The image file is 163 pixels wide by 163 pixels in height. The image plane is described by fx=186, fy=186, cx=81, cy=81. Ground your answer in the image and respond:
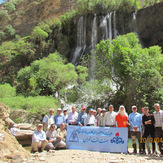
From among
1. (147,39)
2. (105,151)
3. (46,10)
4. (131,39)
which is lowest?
(105,151)

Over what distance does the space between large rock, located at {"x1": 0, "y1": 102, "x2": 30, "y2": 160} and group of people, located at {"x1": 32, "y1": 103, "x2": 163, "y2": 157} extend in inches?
40.6

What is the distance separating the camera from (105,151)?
23.1ft

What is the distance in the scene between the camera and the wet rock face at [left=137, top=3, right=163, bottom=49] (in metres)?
26.2

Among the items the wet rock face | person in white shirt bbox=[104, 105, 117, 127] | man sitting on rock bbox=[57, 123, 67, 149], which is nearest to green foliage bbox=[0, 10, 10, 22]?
the wet rock face

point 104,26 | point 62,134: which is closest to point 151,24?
point 104,26

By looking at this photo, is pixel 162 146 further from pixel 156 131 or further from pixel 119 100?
pixel 119 100

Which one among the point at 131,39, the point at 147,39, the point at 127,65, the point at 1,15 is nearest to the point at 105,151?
the point at 127,65

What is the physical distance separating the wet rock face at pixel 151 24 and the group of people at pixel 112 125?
21278 millimetres

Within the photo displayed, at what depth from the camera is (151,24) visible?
27141 millimetres

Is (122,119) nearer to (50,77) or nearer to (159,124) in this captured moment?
(159,124)

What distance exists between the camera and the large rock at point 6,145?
5367mm

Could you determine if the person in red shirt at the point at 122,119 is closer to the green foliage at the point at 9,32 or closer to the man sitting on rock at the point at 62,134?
the man sitting on rock at the point at 62,134

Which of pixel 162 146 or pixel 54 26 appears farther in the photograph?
pixel 54 26

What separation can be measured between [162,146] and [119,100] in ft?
29.9
